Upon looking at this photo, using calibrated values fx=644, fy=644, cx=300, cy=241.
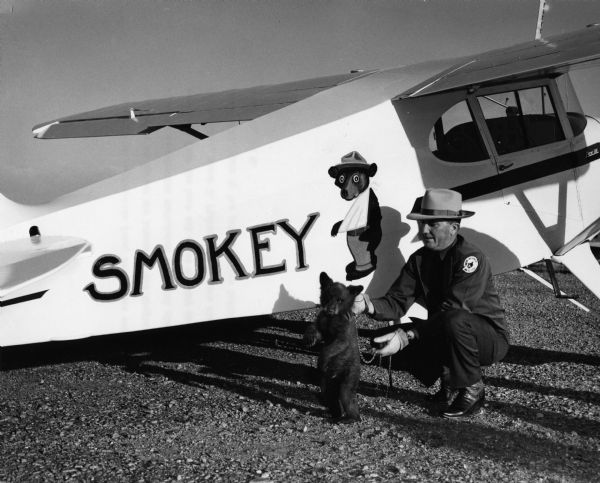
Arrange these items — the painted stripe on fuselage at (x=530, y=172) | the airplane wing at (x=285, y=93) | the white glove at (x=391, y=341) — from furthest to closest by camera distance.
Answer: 1. the painted stripe on fuselage at (x=530, y=172)
2. the airplane wing at (x=285, y=93)
3. the white glove at (x=391, y=341)

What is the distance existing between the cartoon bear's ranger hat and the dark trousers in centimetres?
124

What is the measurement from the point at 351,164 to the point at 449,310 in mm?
1344

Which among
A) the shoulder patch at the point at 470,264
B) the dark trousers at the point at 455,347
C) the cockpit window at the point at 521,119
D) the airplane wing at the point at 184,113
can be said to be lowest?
the dark trousers at the point at 455,347

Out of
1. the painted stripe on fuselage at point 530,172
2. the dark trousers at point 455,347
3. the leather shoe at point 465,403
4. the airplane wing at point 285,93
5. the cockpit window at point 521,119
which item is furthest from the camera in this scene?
the cockpit window at point 521,119

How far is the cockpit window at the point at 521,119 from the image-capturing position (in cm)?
526

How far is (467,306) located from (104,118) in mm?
5402

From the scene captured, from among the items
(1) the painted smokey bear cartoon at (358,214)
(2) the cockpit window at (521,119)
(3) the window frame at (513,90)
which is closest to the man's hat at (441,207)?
(1) the painted smokey bear cartoon at (358,214)

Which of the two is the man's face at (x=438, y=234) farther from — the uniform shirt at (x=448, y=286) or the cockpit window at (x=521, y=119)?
the cockpit window at (x=521, y=119)

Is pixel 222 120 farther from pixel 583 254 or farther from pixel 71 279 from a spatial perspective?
pixel 583 254

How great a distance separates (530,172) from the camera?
520cm

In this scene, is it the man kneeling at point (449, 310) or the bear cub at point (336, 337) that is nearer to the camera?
the bear cub at point (336, 337)

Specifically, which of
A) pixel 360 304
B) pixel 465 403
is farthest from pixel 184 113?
pixel 465 403

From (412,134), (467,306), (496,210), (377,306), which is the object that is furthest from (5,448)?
(496,210)

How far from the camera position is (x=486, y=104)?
5.27m
